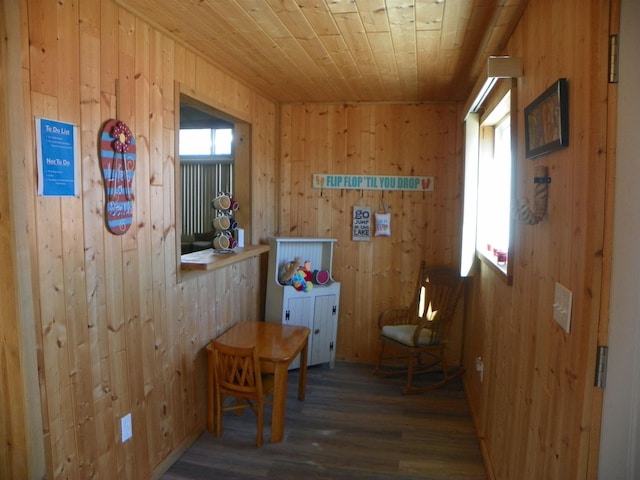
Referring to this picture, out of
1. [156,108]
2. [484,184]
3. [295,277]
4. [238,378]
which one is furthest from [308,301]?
[156,108]

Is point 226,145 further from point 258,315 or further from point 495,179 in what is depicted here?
point 495,179

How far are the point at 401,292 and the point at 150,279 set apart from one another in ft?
8.21

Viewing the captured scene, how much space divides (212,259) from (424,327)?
1.90 meters

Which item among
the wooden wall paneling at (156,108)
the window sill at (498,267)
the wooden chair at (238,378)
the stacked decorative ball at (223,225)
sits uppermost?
the wooden wall paneling at (156,108)

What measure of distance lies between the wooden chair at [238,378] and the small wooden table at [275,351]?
0.13 feet

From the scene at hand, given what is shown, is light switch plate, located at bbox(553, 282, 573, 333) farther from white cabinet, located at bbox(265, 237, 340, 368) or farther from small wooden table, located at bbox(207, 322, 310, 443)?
Answer: white cabinet, located at bbox(265, 237, 340, 368)

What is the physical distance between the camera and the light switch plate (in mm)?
1381

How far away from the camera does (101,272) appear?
6.56 ft

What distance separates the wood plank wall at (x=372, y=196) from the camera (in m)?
4.12

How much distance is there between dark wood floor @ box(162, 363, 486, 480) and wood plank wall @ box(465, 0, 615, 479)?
50cm

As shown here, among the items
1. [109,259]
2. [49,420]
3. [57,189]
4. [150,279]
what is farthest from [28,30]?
[49,420]

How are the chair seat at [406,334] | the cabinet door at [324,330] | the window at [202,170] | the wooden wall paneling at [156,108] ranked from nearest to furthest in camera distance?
→ the wooden wall paneling at [156,108]
the chair seat at [406,334]
the cabinet door at [324,330]
the window at [202,170]

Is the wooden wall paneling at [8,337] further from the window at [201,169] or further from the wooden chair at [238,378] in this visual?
the window at [201,169]

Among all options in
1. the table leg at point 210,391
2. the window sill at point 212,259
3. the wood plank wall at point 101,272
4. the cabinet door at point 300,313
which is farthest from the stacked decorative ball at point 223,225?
the cabinet door at point 300,313
